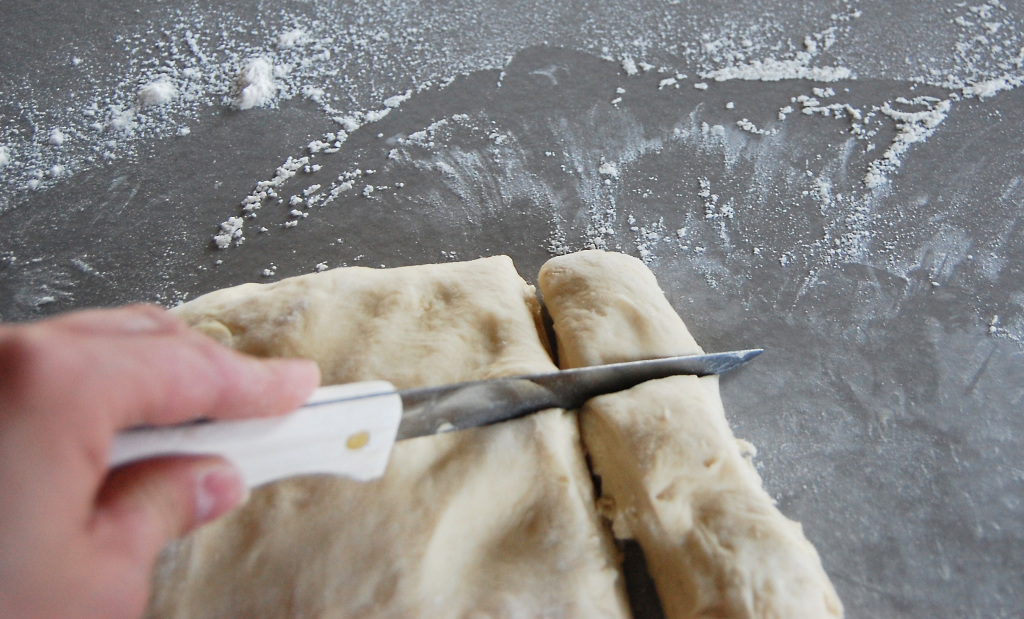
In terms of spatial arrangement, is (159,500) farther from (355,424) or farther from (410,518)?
(410,518)

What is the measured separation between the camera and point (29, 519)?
0.66 m

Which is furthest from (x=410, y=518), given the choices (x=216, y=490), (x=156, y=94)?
(x=156, y=94)

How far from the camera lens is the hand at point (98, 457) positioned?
2.17ft

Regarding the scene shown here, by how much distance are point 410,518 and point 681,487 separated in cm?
47

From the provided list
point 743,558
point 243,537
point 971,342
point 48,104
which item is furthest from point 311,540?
point 48,104

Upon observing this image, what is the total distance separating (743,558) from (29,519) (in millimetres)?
968

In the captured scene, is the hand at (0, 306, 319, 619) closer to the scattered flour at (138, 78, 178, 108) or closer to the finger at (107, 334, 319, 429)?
the finger at (107, 334, 319, 429)

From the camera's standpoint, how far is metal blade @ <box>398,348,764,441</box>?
1.13 m

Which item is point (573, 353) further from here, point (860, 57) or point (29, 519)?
point (860, 57)

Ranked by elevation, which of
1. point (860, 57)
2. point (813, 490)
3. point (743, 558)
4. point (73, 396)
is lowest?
point (813, 490)

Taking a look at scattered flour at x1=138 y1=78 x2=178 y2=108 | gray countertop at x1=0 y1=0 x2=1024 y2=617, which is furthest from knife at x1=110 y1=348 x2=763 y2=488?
scattered flour at x1=138 y1=78 x2=178 y2=108

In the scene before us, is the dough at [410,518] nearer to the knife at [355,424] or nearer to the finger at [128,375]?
the knife at [355,424]

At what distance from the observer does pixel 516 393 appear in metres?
1.23

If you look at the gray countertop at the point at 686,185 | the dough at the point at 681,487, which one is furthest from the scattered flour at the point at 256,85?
the dough at the point at 681,487
